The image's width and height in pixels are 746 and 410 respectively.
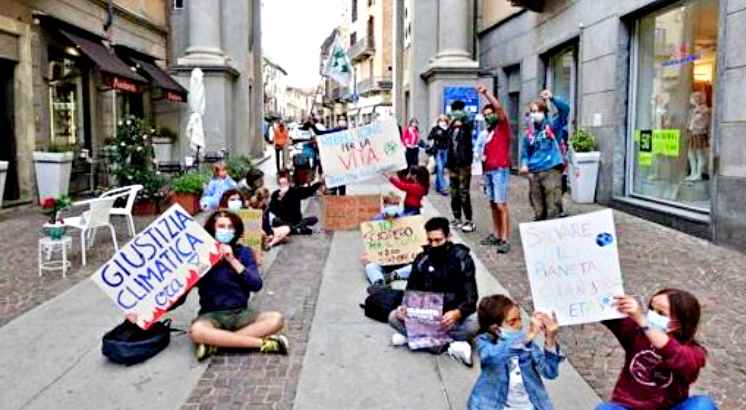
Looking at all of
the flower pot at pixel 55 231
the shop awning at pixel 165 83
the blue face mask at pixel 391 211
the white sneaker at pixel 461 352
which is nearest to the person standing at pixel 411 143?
the shop awning at pixel 165 83

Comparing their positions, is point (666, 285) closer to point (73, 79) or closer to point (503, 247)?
point (503, 247)

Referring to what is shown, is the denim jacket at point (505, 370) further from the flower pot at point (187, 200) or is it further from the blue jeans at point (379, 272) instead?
the flower pot at point (187, 200)

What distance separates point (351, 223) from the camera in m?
10.8

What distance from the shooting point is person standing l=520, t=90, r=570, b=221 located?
874 cm

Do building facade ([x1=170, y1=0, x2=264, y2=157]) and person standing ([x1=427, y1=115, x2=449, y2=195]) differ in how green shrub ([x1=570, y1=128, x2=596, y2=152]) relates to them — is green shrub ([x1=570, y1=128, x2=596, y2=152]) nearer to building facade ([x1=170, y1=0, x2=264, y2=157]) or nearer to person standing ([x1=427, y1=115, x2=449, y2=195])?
person standing ([x1=427, y1=115, x2=449, y2=195])

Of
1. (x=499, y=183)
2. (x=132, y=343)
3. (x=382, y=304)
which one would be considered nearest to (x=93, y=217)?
(x=132, y=343)

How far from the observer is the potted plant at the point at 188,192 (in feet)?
39.8

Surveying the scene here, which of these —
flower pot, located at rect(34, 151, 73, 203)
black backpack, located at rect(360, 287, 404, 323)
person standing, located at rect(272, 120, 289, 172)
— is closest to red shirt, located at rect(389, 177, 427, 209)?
black backpack, located at rect(360, 287, 404, 323)

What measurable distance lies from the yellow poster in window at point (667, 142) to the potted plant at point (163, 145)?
12.9 m

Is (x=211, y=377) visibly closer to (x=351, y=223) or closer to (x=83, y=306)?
(x=83, y=306)

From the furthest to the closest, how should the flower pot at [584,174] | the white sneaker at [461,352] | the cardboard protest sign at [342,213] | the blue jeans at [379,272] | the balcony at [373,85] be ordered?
the balcony at [373,85], the flower pot at [584,174], the cardboard protest sign at [342,213], the blue jeans at [379,272], the white sneaker at [461,352]

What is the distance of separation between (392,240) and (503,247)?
193cm

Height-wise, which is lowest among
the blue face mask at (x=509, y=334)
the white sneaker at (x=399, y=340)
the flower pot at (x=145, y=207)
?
the white sneaker at (x=399, y=340)

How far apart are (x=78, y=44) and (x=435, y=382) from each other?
1298 cm
